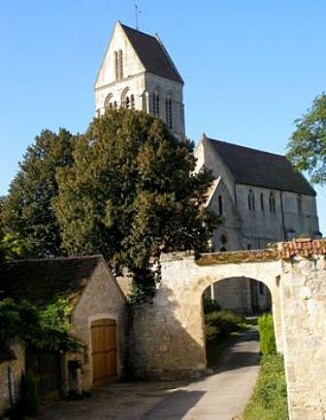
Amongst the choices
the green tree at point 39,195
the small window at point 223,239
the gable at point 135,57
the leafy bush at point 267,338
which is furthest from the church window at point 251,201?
the leafy bush at point 267,338

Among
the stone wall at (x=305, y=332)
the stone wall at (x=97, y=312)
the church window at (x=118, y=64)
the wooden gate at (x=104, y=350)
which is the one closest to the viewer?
the stone wall at (x=305, y=332)

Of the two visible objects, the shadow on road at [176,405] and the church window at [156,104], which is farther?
the church window at [156,104]

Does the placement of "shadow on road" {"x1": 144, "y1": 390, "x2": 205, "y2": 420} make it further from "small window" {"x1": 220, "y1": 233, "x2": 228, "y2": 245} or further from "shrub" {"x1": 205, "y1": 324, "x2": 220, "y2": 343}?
"small window" {"x1": 220, "y1": 233, "x2": 228, "y2": 245}

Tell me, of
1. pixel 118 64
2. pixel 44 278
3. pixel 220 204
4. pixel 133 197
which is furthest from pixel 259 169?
pixel 44 278

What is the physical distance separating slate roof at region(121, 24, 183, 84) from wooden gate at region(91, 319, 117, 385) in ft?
139

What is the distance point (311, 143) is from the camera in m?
33.4

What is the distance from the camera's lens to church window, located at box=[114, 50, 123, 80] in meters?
63.9

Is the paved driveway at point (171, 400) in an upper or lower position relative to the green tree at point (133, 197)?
lower

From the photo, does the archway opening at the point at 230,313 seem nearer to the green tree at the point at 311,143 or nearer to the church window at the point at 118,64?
the green tree at the point at 311,143

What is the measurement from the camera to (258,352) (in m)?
28.3

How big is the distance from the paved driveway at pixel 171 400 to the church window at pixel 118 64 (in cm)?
4378

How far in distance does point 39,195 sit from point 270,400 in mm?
25340

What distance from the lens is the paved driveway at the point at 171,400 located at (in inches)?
677

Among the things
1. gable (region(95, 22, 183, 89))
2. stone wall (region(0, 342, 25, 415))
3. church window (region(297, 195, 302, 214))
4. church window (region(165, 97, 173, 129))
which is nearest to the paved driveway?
stone wall (region(0, 342, 25, 415))
